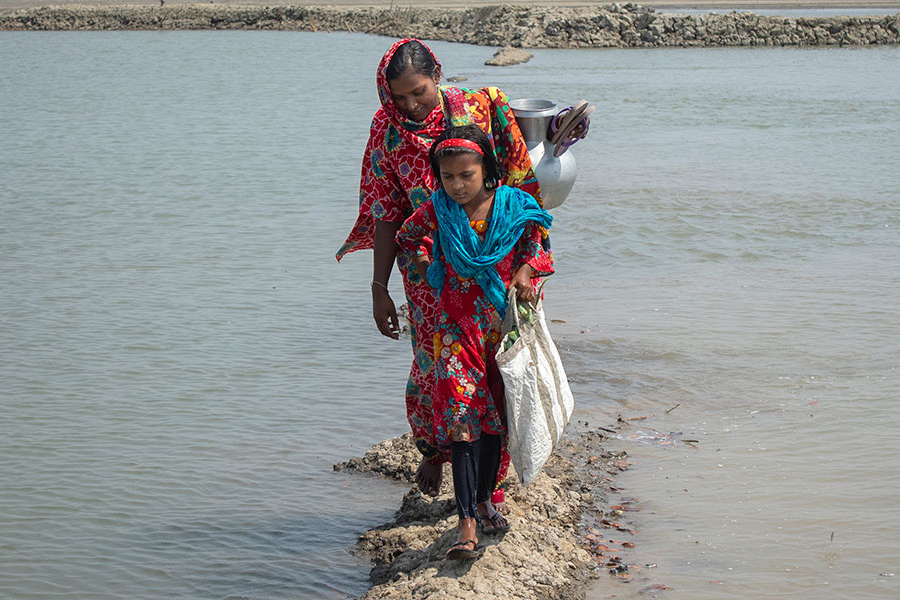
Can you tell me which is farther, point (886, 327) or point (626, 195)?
point (626, 195)

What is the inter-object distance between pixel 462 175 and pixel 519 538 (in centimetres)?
125

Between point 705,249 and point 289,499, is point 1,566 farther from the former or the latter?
point 705,249

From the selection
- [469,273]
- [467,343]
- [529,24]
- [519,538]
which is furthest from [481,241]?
[529,24]

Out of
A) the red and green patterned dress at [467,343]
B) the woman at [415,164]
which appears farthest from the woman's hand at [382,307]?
the red and green patterned dress at [467,343]

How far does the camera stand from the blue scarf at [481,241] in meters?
3.16

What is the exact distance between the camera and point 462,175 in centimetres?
312

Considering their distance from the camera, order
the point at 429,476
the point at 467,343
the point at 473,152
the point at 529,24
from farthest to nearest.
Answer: the point at 529,24, the point at 429,476, the point at 467,343, the point at 473,152

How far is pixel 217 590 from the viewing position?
3855 millimetres

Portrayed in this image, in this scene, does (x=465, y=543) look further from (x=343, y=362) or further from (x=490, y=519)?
(x=343, y=362)

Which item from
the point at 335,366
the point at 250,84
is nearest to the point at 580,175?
the point at 335,366

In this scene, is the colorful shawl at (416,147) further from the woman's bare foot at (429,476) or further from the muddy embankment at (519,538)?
the muddy embankment at (519,538)

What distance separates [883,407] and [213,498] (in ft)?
10.5

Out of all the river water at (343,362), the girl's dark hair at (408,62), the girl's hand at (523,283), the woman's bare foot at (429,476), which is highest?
the girl's dark hair at (408,62)

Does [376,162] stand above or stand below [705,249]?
above
